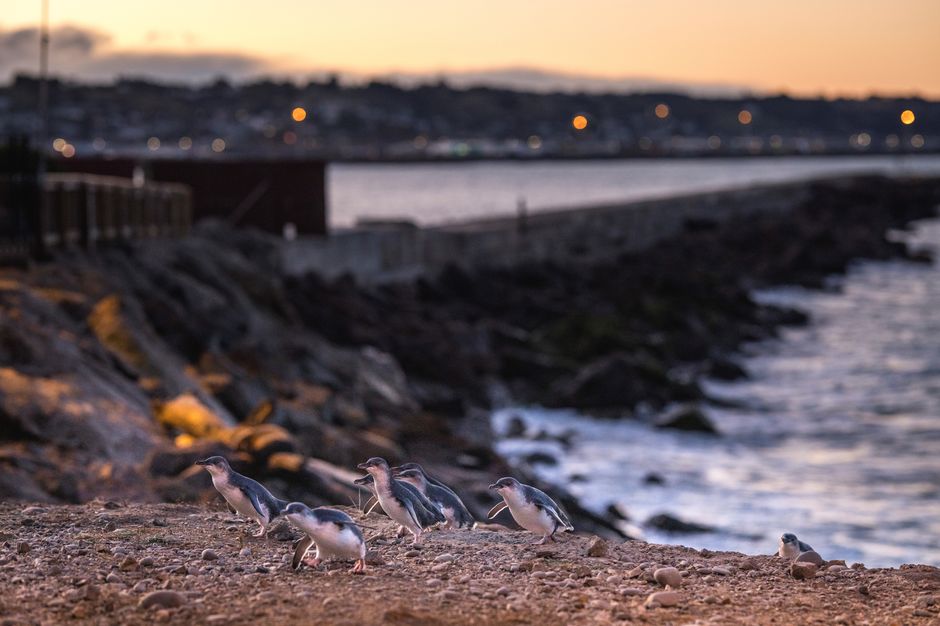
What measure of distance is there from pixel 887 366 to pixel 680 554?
74.0 ft

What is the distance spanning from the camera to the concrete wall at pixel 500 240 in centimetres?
2681

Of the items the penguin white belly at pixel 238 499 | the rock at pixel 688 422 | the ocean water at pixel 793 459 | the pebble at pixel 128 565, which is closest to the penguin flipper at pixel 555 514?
the penguin white belly at pixel 238 499

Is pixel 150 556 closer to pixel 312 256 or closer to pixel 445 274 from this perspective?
pixel 312 256

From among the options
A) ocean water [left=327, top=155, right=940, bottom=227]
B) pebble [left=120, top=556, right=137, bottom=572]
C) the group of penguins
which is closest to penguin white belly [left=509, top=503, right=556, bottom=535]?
the group of penguins

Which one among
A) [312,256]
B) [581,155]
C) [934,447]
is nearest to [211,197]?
[312,256]

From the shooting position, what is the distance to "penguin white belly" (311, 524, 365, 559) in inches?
223

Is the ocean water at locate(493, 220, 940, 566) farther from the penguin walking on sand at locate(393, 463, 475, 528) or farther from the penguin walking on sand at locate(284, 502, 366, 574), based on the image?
the penguin walking on sand at locate(284, 502, 366, 574)

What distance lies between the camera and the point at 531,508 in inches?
252

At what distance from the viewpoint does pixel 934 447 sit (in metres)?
19.7

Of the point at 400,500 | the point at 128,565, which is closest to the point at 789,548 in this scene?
the point at 400,500

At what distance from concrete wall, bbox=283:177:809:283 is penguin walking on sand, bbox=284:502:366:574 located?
19392 millimetres

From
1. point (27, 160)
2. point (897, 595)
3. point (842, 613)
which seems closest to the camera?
point (842, 613)

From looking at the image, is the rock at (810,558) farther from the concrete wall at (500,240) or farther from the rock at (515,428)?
the concrete wall at (500,240)

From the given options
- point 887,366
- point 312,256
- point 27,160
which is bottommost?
point 887,366
